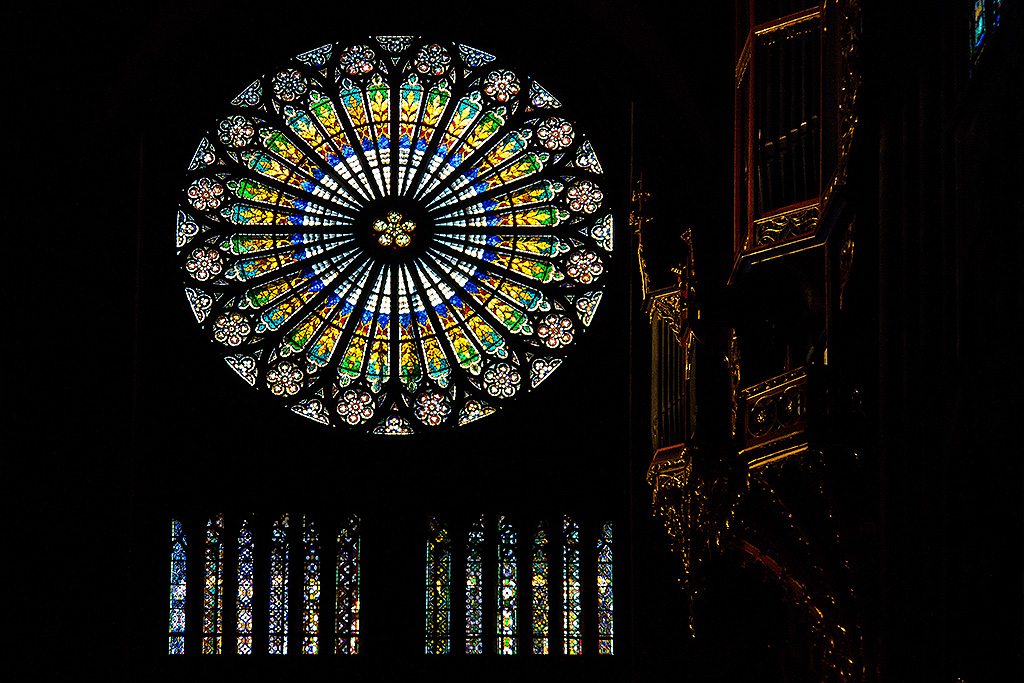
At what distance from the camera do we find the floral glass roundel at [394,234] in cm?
1520

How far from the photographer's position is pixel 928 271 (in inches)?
222

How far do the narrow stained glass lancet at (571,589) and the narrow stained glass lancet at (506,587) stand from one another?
47 centimetres

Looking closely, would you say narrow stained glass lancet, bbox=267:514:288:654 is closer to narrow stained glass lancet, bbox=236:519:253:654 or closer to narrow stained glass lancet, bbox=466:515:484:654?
narrow stained glass lancet, bbox=236:519:253:654

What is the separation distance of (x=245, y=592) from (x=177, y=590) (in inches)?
25.1

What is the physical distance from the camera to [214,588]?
14.4 metres

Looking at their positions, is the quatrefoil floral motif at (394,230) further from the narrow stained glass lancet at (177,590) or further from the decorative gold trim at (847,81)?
the decorative gold trim at (847,81)

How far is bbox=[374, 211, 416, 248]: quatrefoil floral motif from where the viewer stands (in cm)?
1584

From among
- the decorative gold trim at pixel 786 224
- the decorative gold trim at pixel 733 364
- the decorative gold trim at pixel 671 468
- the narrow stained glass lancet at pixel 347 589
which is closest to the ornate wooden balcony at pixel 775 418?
the decorative gold trim at pixel 786 224

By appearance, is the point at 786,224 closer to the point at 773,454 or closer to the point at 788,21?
the point at 773,454

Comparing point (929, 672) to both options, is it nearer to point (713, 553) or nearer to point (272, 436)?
point (713, 553)

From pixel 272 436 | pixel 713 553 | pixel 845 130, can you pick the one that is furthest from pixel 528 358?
pixel 845 130

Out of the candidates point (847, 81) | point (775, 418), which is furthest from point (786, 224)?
point (847, 81)

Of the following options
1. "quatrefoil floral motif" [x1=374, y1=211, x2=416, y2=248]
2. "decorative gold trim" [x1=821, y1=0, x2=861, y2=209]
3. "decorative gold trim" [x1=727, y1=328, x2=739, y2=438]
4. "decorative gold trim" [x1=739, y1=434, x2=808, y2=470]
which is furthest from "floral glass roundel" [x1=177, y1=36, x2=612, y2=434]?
"decorative gold trim" [x1=821, y1=0, x2=861, y2=209]

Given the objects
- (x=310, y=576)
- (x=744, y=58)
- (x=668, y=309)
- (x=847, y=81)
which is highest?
(x=744, y=58)
